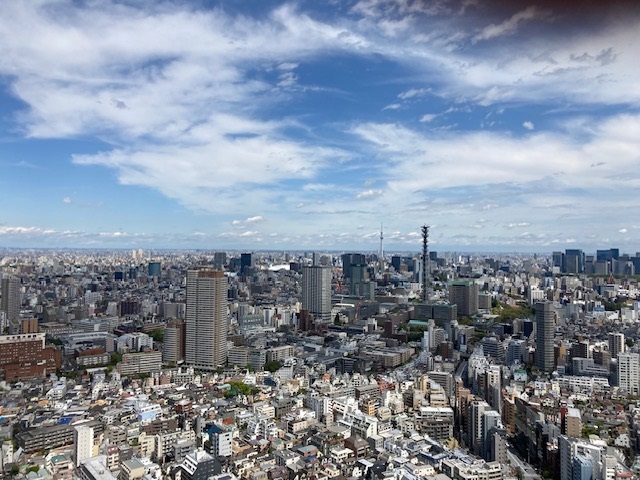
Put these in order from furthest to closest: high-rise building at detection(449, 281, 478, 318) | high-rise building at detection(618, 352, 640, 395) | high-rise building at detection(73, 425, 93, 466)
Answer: high-rise building at detection(449, 281, 478, 318), high-rise building at detection(618, 352, 640, 395), high-rise building at detection(73, 425, 93, 466)

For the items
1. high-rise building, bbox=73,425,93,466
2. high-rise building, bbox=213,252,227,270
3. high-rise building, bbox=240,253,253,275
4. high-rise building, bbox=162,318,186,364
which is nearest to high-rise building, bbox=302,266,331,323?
high-rise building, bbox=213,252,227,270

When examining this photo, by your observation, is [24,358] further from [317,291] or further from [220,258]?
[220,258]

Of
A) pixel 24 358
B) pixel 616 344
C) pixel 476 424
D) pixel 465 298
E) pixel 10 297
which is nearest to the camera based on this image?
pixel 476 424

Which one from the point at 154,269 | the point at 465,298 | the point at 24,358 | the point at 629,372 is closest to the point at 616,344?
the point at 629,372

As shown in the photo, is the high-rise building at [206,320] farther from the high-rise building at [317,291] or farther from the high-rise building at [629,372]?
the high-rise building at [629,372]

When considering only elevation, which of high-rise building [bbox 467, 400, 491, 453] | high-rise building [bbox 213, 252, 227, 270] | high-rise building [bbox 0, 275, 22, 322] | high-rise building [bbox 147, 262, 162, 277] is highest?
high-rise building [bbox 213, 252, 227, 270]

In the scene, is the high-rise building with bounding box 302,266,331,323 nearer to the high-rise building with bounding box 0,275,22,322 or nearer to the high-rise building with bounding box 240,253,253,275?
the high-rise building with bounding box 240,253,253,275
